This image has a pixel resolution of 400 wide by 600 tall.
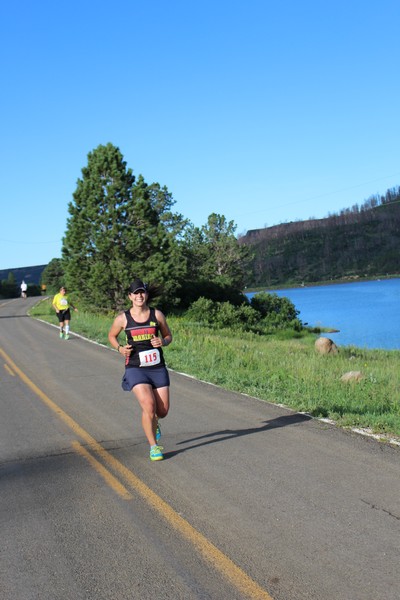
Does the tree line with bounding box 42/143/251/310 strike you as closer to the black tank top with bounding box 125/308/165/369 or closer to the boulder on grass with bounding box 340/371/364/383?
the boulder on grass with bounding box 340/371/364/383

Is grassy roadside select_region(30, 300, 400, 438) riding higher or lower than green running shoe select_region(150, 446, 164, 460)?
lower

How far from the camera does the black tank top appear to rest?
20.8ft

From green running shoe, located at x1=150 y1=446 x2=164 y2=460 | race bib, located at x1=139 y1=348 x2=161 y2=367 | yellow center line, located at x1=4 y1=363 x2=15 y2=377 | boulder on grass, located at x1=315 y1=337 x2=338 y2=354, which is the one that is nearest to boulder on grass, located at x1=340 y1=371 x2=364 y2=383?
green running shoe, located at x1=150 y1=446 x2=164 y2=460

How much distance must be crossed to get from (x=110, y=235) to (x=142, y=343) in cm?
3188

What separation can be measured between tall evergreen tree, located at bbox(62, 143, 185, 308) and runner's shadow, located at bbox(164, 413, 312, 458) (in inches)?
1141

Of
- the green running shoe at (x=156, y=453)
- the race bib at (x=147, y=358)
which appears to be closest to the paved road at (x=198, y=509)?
the green running shoe at (x=156, y=453)

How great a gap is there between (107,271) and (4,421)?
28486mm

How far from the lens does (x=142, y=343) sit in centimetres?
636

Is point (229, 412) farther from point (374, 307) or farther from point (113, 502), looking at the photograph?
point (374, 307)

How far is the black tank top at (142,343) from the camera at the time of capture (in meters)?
6.35

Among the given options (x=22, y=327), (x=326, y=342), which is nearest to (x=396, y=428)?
(x=326, y=342)

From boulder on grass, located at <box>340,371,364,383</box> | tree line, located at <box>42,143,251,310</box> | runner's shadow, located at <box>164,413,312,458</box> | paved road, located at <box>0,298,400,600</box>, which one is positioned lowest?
boulder on grass, located at <box>340,371,364,383</box>

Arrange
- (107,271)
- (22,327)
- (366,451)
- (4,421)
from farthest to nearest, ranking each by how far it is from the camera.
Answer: (107,271), (22,327), (4,421), (366,451)

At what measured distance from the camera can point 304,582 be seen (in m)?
3.62
